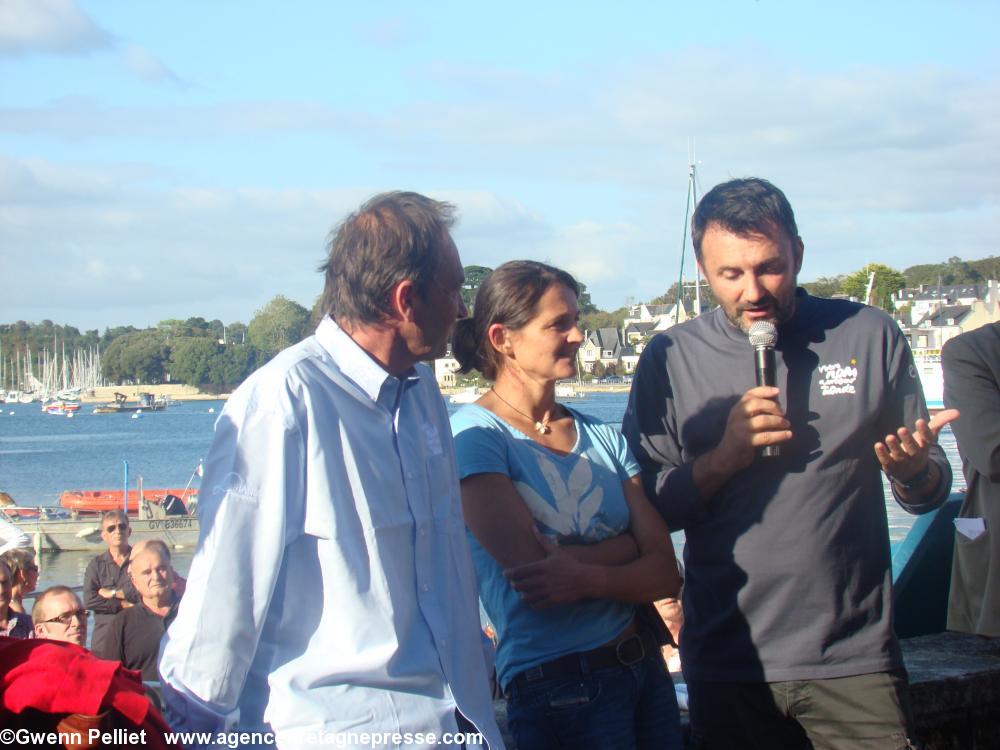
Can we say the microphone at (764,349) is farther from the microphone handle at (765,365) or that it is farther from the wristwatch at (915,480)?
the wristwatch at (915,480)

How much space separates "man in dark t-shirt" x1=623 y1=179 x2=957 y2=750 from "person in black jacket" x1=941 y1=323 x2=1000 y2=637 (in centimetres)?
49

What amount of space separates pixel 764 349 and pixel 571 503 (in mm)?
678

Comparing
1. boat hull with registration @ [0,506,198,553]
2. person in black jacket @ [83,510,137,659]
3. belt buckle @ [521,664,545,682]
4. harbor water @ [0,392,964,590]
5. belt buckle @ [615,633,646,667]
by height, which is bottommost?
harbor water @ [0,392,964,590]

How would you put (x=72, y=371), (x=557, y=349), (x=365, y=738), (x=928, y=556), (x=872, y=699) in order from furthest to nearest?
(x=72, y=371) → (x=928, y=556) → (x=557, y=349) → (x=872, y=699) → (x=365, y=738)

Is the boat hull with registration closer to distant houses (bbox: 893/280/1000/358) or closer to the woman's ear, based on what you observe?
the woman's ear

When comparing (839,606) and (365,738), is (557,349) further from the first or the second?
(365,738)

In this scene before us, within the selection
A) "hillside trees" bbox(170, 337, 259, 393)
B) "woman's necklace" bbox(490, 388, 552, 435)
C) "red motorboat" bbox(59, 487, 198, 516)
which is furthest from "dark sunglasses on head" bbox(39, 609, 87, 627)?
"hillside trees" bbox(170, 337, 259, 393)

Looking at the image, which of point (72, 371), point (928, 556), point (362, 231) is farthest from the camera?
point (72, 371)

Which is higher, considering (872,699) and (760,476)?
(760,476)

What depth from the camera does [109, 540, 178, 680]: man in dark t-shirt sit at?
23.5 ft

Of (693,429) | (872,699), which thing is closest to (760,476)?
(693,429)

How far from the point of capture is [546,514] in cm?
303

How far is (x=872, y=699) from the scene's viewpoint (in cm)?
296

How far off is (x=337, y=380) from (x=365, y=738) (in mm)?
722
